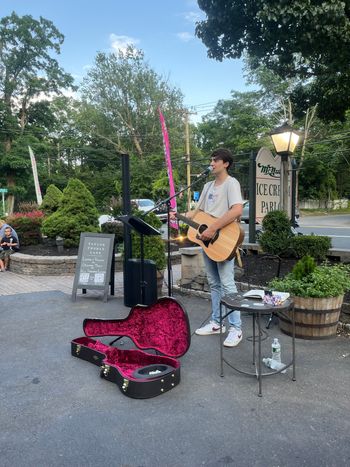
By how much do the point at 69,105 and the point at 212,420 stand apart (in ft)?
146

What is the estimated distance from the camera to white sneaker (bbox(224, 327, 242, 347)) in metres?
3.89

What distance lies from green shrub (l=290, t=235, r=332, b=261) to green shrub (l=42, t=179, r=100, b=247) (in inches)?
210

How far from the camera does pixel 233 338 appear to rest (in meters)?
3.90

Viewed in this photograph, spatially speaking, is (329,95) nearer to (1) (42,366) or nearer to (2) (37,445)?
(1) (42,366)

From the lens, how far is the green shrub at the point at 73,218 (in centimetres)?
985

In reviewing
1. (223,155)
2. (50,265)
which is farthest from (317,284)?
(50,265)

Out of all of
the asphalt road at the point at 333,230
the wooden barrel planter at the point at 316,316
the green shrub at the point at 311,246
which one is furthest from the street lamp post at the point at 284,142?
the asphalt road at the point at 333,230

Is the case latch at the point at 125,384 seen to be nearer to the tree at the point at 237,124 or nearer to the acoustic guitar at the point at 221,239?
the acoustic guitar at the point at 221,239

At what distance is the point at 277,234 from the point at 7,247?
6.75 metres

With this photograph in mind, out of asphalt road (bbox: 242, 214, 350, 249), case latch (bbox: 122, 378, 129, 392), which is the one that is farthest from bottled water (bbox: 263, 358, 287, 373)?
asphalt road (bbox: 242, 214, 350, 249)

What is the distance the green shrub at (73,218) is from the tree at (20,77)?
2265 centimetres

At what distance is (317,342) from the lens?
4047mm

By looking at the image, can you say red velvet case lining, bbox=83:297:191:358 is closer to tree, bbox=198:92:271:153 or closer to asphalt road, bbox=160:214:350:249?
asphalt road, bbox=160:214:350:249

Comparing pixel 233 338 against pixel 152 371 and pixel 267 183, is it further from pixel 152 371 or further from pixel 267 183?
pixel 267 183
